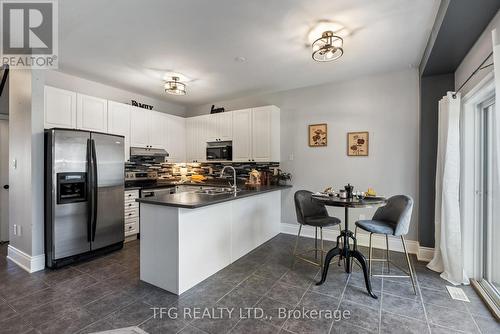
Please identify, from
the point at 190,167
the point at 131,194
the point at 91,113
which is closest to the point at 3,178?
the point at 91,113

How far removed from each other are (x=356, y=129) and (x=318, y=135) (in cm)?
61

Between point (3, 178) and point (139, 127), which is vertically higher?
point (139, 127)

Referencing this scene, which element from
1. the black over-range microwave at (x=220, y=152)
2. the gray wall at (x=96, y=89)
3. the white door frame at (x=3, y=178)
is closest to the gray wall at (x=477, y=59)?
the black over-range microwave at (x=220, y=152)

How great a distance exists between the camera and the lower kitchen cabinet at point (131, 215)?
3965mm

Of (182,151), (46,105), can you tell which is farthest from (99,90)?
(182,151)

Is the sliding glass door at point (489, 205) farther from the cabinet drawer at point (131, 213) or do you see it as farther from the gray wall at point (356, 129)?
the cabinet drawer at point (131, 213)

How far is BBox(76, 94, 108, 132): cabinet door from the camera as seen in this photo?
12.0 ft

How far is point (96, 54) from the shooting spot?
3.04 meters

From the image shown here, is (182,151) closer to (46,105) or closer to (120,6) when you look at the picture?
(46,105)

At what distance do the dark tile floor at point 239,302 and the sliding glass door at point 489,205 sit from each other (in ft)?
1.10

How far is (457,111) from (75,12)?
402 cm

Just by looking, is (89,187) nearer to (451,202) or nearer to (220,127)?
(220,127)

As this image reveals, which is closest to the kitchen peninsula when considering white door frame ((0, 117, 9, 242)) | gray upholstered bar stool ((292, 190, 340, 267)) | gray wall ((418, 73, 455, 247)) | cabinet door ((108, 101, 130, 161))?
gray upholstered bar stool ((292, 190, 340, 267))

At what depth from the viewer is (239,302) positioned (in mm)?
2230
